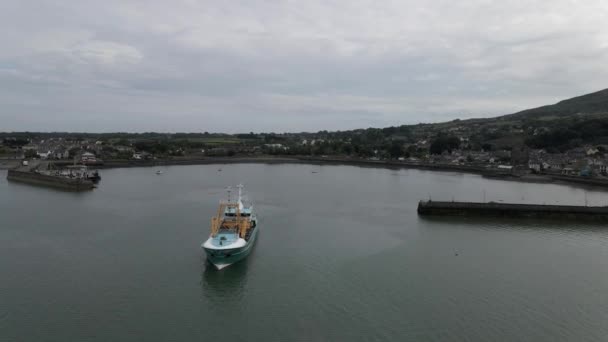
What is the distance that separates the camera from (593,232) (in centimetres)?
1733

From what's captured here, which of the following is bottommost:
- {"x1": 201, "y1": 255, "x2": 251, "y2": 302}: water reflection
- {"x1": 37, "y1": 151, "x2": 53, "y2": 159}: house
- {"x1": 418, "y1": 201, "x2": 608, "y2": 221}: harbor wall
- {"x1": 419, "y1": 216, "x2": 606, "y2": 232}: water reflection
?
{"x1": 201, "y1": 255, "x2": 251, "y2": 302}: water reflection

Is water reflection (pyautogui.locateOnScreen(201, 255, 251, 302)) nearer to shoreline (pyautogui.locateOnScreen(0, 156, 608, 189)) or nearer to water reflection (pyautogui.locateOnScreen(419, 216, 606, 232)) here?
water reflection (pyautogui.locateOnScreen(419, 216, 606, 232))

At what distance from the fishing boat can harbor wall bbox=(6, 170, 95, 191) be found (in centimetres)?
1643

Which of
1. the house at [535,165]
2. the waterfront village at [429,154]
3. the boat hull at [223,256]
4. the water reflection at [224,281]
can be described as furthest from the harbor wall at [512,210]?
the house at [535,165]

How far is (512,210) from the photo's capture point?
20203 mm

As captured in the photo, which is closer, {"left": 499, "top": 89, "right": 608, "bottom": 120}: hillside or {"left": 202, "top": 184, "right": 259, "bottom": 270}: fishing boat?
{"left": 202, "top": 184, "right": 259, "bottom": 270}: fishing boat

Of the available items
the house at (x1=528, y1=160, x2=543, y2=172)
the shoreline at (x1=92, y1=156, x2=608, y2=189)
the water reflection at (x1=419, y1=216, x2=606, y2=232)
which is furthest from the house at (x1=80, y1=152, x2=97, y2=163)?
the house at (x1=528, y1=160, x2=543, y2=172)

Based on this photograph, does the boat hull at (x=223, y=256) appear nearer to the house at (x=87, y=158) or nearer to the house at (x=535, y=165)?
the house at (x=535, y=165)

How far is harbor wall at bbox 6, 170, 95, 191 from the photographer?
27.3 metres

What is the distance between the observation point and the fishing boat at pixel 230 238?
11.6 m

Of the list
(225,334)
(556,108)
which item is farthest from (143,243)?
(556,108)

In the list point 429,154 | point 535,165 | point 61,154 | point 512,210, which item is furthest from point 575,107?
point 61,154

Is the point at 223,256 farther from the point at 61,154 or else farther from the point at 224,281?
the point at 61,154

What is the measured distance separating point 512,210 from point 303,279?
13640 mm
